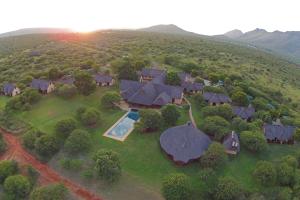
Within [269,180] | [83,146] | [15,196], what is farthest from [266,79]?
[15,196]

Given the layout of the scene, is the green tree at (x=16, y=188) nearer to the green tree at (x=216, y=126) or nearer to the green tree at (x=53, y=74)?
the green tree at (x=216, y=126)

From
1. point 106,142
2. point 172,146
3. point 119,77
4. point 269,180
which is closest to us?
point 269,180

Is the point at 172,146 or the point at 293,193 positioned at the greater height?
the point at 172,146

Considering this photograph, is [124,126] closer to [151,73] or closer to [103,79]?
[103,79]

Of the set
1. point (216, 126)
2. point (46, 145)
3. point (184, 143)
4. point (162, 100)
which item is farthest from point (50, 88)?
point (216, 126)

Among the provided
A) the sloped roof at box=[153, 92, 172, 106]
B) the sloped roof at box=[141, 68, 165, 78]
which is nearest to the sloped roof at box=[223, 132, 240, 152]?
the sloped roof at box=[153, 92, 172, 106]

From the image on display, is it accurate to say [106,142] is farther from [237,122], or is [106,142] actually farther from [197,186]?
[237,122]

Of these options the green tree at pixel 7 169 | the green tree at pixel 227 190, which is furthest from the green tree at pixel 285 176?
the green tree at pixel 7 169
